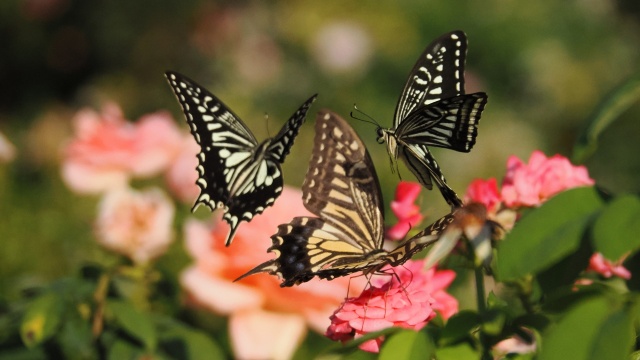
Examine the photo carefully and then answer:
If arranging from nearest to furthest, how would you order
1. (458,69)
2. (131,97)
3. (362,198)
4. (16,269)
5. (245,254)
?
(362,198), (458,69), (245,254), (16,269), (131,97)

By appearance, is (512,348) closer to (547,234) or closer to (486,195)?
(486,195)

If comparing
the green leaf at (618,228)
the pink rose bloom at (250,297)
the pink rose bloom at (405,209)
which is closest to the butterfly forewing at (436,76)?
Result: the pink rose bloom at (405,209)

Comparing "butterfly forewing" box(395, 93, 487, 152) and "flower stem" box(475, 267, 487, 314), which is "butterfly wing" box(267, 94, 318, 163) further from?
"flower stem" box(475, 267, 487, 314)

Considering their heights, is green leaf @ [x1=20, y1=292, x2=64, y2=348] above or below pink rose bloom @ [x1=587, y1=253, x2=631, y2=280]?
below

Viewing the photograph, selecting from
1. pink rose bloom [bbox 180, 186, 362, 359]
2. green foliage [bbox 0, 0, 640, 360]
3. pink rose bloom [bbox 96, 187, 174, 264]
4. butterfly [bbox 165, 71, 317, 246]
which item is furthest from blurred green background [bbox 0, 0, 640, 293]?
butterfly [bbox 165, 71, 317, 246]

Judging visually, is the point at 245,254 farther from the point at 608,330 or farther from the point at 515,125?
the point at 515,125

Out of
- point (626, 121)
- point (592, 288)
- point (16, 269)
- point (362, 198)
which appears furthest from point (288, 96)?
point (592, 288)

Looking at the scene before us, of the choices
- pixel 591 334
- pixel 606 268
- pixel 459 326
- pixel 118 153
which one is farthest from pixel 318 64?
pixel 591 334
